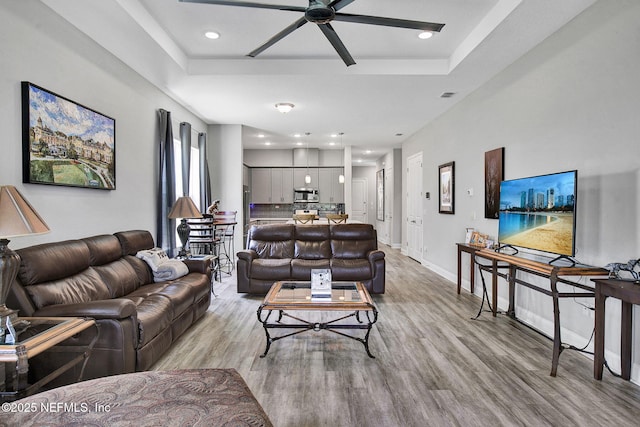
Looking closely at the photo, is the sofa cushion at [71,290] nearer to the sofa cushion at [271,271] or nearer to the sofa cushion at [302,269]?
the sofa cushion at [271,271]

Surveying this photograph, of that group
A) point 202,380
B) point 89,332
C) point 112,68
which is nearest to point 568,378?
point 202,380

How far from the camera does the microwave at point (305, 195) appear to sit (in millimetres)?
9678

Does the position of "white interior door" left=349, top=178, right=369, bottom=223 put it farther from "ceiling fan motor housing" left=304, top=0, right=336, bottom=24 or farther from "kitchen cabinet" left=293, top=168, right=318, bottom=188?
"ceiling fan motor housing" left=304, top=0, right=336, bottom=24

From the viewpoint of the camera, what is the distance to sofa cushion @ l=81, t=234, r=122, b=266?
2.96m

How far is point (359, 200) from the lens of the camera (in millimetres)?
12805

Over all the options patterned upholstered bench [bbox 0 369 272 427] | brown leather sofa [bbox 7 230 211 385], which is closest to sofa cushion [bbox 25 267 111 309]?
brown leather sofa [bbox 7 230 211 385]

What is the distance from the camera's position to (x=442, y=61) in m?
4.11

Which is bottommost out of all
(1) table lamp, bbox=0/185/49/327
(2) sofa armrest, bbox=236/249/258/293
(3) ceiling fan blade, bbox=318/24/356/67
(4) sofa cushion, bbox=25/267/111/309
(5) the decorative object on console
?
(2) sofa armrest, bbox=236/249/258/293

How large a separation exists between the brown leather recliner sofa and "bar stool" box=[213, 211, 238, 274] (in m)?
0.97

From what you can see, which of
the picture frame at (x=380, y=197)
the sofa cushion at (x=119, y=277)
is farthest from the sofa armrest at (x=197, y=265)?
the picture frame at (x=380, y=197)

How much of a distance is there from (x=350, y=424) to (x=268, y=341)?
3.64ft

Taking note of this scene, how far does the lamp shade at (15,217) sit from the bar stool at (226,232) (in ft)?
12.1

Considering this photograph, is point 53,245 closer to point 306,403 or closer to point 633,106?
point 306,403

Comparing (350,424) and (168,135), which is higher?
(168,135)
